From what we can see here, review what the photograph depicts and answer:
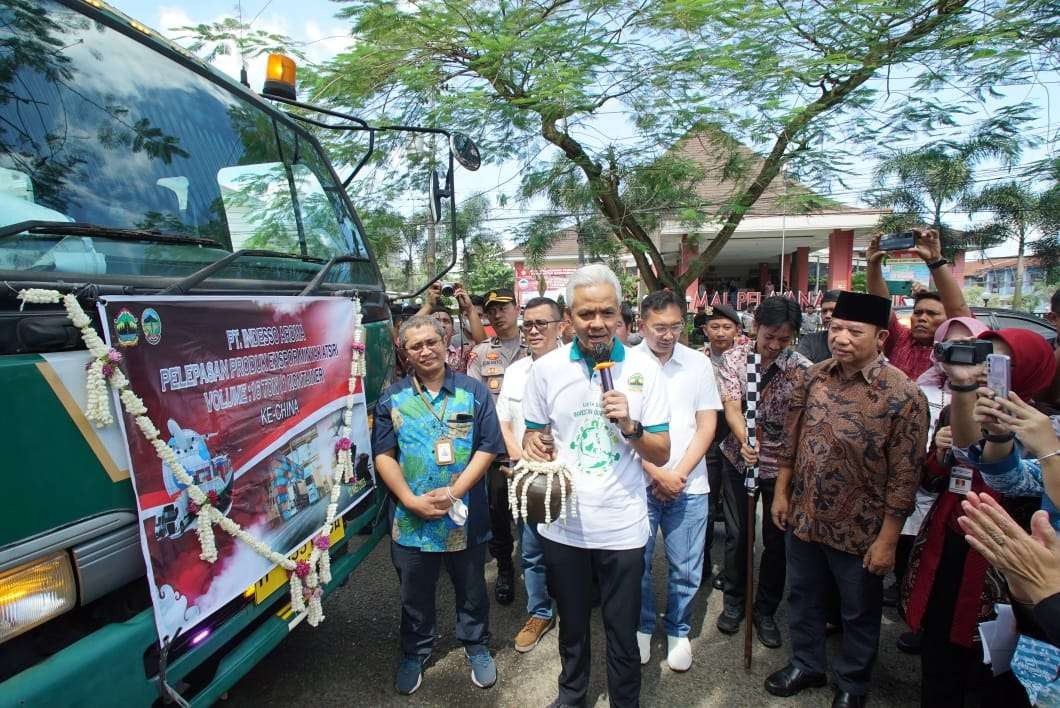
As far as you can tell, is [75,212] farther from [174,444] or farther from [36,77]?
[174,444]

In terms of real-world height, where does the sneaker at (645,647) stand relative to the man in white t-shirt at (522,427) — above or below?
below

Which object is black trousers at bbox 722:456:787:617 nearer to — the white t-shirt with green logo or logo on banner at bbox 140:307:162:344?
the white t-shirt with green logo

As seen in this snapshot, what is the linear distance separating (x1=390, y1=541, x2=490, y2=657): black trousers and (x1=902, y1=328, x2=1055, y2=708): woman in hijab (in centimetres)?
184

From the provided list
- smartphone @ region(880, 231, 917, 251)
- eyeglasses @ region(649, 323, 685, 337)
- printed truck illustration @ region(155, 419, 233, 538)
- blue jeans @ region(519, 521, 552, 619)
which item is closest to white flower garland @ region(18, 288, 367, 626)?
printed truck illustration @ region(155, 419, 233, 538)

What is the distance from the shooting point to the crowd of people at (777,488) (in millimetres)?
1990

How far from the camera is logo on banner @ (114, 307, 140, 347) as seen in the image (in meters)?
1.52

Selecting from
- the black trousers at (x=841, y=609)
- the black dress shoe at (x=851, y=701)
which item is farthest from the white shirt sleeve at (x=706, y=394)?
the black dress shoe at (x=851, y=701)

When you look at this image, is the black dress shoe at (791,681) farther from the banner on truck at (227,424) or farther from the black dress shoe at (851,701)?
the banner on truck at (227,424)

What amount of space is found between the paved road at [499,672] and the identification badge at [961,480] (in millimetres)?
1080

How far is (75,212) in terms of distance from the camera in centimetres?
175

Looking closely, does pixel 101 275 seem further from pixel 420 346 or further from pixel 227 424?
pixel 420 346

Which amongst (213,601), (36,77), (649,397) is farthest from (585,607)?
(36,77)

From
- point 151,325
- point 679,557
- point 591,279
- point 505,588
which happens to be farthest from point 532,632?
point 151,325

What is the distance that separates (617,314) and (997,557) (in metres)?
1.32
